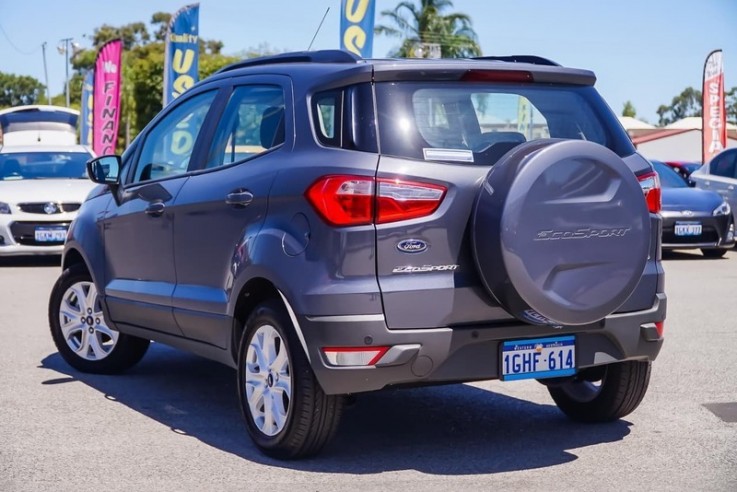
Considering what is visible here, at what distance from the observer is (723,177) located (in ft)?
59.1

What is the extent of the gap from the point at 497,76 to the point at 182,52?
62.4 ft

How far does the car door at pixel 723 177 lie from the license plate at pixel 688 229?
1.41 m

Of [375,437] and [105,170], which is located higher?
[105,170]

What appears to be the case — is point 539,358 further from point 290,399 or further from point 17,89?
point 17,89

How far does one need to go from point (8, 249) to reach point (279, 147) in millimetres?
10833

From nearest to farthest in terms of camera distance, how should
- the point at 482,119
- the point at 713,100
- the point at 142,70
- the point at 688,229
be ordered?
1. the point at 482,119
2. the point at 688,229
3. the point at 713,100
4. the point at 142,70

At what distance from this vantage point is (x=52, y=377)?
7.53 m

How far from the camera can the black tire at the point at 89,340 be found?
7.57m

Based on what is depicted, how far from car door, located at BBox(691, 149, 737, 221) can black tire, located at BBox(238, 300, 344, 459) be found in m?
13.5

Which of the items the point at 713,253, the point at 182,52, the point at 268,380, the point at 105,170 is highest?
the point at 182,52

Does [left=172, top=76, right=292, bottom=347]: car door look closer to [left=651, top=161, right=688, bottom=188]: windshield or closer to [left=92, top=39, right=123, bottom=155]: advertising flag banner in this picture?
[left=651, top=161, right=688, bottom=188]: windshield

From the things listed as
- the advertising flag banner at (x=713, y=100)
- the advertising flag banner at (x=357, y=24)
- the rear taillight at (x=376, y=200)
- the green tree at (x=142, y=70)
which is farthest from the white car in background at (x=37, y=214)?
the green tree at (x=142, y=70)

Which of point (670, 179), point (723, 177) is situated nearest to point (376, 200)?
point (670, 179)

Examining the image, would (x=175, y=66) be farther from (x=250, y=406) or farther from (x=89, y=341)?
(x=250, y=406)
